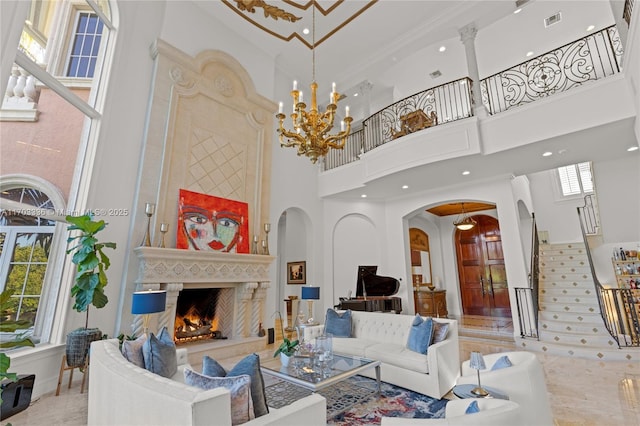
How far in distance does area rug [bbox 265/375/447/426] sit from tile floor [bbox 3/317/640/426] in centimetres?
124

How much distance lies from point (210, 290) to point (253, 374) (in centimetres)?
466

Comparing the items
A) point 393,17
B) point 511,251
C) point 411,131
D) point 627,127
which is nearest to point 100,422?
point 411,131

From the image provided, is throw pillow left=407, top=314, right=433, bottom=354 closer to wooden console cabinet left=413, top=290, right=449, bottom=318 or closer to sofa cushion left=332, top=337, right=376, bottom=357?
sofa cushion left=332, top=337, right=376, bottom=357

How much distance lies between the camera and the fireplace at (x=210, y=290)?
481 cm

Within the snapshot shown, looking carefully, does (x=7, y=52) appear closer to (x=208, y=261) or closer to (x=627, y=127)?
(x=208, y=261)

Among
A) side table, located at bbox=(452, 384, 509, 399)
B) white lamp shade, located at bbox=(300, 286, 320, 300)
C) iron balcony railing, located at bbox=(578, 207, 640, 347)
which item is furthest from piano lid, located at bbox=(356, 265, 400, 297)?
side table, located at bbox=(452, 384, 509, 399)

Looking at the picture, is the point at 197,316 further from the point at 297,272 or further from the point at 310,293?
the point at 297,272

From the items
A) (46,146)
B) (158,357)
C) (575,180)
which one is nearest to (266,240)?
(46,146)

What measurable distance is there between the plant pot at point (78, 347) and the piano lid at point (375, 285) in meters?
5.30

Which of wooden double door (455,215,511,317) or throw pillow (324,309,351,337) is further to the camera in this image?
wooden double door (455,215,511,317)

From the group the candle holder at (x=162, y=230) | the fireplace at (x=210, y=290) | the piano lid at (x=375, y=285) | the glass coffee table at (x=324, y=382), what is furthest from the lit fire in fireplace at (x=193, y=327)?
the piano lid at (x=375, y=285)

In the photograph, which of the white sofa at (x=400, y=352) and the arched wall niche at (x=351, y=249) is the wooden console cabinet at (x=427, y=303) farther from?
the white sofa at (x=400, y=352)

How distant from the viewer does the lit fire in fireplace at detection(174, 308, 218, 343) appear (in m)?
5.43

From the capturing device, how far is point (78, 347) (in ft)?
11.8
